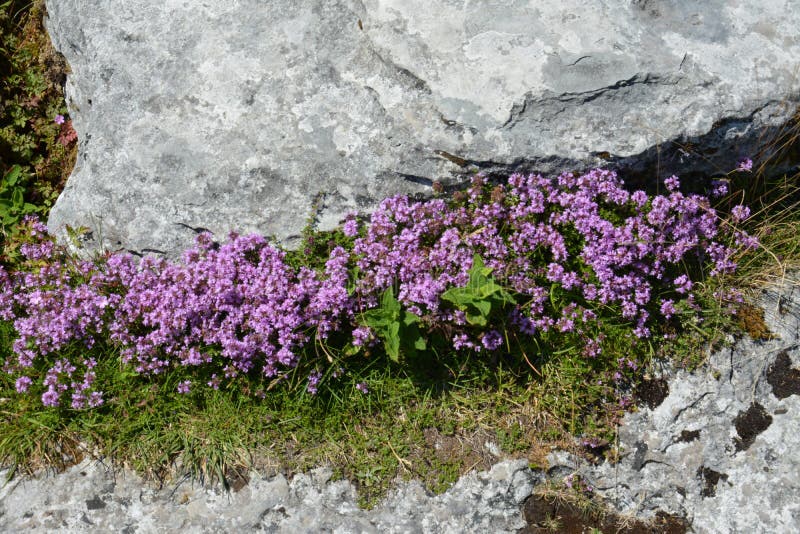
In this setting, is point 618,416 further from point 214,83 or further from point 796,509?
point 214,83

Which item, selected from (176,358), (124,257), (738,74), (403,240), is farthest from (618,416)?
(124,257)

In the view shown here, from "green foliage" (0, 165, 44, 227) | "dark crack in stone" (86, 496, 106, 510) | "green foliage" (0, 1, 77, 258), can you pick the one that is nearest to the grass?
"dark crack in stone" (86, 496, 106, 510)

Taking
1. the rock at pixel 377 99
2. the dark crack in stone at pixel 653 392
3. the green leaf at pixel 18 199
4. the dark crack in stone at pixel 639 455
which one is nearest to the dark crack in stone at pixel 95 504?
the rock at pixel 377 99

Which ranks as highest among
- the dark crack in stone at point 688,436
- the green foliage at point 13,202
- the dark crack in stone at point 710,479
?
the green foliage at point 13,202

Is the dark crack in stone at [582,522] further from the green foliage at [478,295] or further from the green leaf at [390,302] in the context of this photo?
the green leaf at [390,302]

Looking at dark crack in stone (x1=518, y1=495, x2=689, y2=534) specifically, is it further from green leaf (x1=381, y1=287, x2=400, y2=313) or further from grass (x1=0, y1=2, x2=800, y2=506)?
green leaf (x1=381, y1=287, x2=400, y2=313)

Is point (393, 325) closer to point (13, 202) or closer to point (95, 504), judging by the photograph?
point (95, 504)

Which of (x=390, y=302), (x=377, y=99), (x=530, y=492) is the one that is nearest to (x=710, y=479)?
(x=530, y=492)
